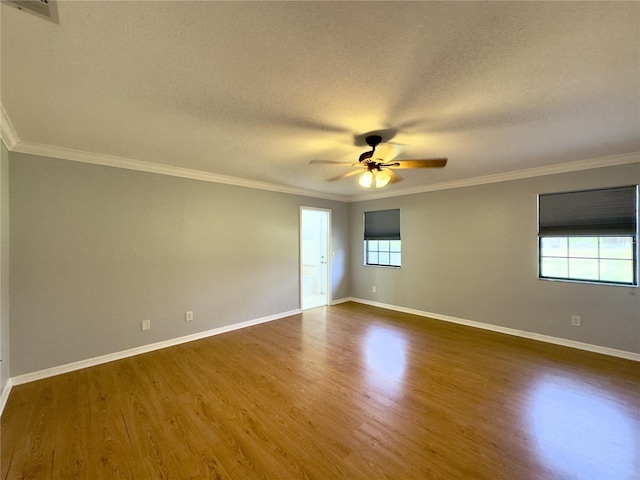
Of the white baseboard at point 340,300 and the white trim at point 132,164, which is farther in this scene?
the white baseboard at point 340,300

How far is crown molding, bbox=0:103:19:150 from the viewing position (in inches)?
82.1

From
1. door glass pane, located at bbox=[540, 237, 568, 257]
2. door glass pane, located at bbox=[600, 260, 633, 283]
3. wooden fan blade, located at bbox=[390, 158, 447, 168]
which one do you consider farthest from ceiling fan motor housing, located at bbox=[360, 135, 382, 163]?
door glass pane, located at bbox=[600, 260, 633, 283]

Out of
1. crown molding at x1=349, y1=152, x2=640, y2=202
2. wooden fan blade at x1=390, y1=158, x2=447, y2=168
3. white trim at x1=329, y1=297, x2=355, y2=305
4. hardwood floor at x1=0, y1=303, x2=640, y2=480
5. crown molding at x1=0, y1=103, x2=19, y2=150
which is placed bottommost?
hardwood floor at x1=0, y1=303, x2=640, y2=480

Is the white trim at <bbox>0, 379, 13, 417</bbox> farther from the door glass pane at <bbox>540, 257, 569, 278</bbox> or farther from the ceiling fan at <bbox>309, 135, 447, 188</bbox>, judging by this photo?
the door glass pane at <bbox>540, 257, 569, 278</bbox>

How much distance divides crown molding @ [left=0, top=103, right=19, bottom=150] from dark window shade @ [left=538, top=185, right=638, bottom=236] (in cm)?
590

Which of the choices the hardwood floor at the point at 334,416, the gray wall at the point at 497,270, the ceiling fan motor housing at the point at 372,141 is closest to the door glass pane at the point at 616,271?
the gray wall at the point at 497,270

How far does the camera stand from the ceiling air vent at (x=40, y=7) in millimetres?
1121

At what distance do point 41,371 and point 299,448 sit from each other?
2924 mm

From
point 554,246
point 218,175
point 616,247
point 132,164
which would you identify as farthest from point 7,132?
point 616,247

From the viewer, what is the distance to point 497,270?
13.4ft

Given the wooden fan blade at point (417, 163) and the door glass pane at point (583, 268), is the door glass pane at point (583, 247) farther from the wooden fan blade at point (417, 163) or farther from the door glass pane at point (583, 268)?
the wooden fan blade at point (417, 163)

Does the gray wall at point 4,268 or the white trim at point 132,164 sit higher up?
the white trim at point 132,164

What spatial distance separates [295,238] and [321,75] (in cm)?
361

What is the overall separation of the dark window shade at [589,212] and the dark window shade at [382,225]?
227 cm
